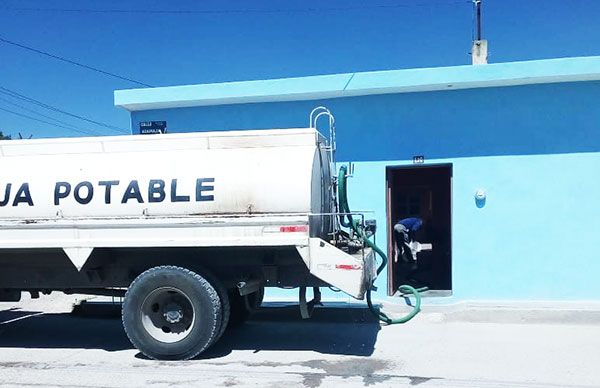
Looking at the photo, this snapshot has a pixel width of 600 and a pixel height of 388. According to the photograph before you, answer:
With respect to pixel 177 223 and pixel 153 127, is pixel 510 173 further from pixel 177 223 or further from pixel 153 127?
pixel 153 127

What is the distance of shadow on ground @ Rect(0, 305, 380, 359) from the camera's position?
7520 millimetres

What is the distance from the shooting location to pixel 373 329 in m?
8.37

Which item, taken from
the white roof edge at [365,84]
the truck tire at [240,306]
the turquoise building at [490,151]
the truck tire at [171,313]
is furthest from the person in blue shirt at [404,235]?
the truck tire at [171,313]

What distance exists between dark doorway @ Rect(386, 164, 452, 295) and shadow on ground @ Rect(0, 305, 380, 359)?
298 centimetres

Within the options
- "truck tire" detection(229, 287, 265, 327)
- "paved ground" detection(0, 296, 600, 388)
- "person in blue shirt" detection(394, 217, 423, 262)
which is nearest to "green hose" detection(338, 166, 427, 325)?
"paved ground" detection(0, 296, 600, 388)

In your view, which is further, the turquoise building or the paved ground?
the turquoise building

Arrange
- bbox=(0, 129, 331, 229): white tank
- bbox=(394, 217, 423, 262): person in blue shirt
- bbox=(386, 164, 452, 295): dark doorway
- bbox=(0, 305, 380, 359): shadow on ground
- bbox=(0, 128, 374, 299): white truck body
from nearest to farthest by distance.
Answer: bbox=(0, 128, 374, 299): white truck body
bbox=(0, 129, 331, 229): white tank
bbox=(0, 305, 380, 359): shadow on ground
bbox=(394, 217, 423, 262): person in blue shirt
bbox=(386, 164, 452, 295): dark doorway

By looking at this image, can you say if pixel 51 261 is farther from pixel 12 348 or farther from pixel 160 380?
pixel 160 380

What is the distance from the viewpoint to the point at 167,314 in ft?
22.8

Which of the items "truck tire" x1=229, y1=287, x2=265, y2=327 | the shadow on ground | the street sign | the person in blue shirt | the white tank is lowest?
the shadow on ground

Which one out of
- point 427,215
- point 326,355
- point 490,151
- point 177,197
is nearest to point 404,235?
point 490,151

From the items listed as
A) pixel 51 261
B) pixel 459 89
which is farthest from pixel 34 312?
pixel 459 89

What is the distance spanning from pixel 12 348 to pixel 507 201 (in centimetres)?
772

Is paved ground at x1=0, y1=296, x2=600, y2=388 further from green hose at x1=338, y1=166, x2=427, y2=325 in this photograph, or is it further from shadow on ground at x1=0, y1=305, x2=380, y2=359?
green hose at x1=338, y1=166, x2=427, y2=325
